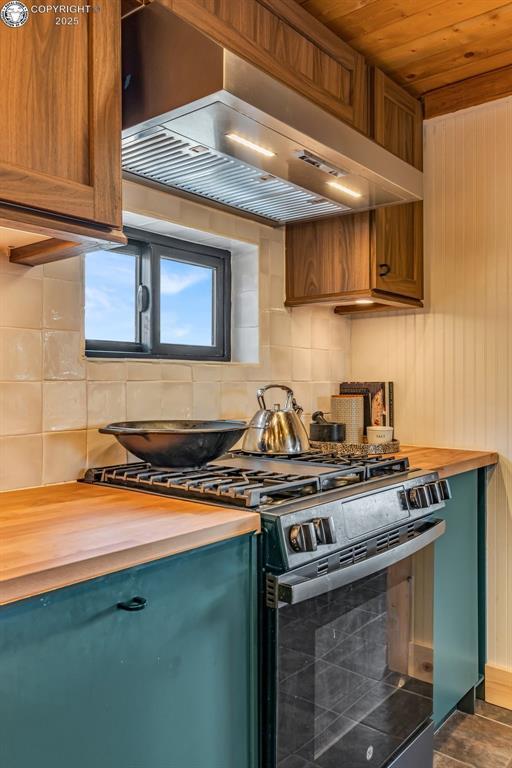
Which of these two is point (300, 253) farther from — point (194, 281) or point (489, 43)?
point (489, 43)

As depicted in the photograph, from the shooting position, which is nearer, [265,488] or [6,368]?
[265,488]

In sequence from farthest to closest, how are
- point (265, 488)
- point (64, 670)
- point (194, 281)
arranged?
1. point (194, 281)
2. point (265, 488)
3. point (64, 670)

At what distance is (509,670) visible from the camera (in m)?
2.18

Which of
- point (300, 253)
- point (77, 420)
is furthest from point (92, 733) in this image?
point (300, 253)

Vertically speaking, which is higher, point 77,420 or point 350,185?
point 350,185

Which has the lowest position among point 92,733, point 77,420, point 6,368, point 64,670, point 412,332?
point 92,733

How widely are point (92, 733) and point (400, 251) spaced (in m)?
1.91

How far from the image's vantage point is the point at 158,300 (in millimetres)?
2016

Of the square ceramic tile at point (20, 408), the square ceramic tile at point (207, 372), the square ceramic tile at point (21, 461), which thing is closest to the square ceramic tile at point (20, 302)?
the square ceramic tile at point (20, 408)

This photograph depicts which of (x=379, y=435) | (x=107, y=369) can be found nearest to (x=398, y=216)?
(x=379, y=435)

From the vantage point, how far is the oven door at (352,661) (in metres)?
1.21

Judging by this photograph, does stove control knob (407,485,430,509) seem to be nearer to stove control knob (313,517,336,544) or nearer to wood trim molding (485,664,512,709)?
stove control knob (313,517,336,544)

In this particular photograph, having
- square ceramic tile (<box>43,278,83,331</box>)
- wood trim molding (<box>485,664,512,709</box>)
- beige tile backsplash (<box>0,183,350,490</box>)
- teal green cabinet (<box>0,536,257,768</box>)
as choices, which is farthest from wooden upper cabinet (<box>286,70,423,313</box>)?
wood trim molding (<box>485,664,512,709</box>)

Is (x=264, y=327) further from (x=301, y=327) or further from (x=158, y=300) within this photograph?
(x=158, y=300)
